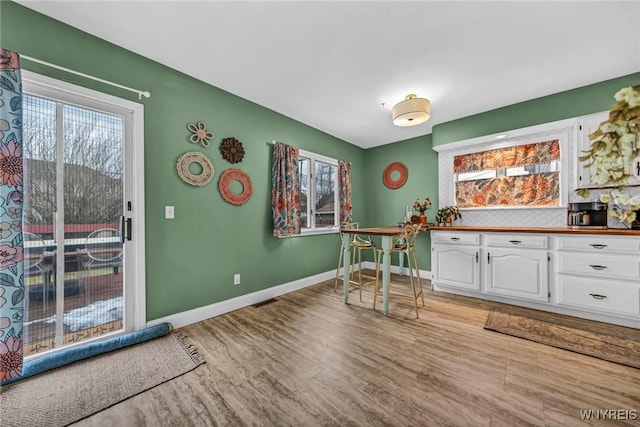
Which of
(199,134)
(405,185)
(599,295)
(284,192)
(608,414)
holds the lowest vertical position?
(608,414)

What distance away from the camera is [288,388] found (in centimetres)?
171

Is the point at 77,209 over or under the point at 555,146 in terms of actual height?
under

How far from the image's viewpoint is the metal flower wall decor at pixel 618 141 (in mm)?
626

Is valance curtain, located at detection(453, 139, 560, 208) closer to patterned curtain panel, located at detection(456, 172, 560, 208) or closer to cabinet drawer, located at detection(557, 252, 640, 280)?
patterned curtain panel, located at detection(456, 172, 560, 208)

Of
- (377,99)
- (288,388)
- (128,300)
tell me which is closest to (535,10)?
(377,99)

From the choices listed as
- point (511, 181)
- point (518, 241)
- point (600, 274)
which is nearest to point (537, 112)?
point (511, 181)

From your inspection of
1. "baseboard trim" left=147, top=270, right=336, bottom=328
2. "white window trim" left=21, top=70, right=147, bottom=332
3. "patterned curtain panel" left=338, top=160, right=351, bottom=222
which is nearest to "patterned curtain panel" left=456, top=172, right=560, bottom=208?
"patterned curtain panel" left=338, top=160, right=351, bottom=222

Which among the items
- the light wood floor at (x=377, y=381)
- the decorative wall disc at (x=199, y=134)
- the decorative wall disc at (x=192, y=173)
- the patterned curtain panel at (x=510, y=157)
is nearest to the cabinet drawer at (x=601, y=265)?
the light wood floor at (x=377, y=381)

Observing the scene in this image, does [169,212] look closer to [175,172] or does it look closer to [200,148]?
[175,172]

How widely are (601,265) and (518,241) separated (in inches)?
26.8

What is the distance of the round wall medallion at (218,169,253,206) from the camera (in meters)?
2.87

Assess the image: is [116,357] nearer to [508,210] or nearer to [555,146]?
[508,210]

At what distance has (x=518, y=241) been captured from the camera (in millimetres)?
2961

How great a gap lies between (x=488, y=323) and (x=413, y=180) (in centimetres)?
258
